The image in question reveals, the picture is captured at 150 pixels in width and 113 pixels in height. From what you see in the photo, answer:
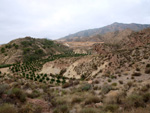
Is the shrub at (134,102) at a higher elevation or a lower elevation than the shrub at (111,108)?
higher

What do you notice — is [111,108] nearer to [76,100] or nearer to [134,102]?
[134,102]

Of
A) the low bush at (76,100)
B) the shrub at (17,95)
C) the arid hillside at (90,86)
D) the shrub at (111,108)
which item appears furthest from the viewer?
the low bush at (76,100)

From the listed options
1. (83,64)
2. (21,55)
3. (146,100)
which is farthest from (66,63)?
(21,55)

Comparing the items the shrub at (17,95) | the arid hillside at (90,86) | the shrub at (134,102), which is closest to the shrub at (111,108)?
the arid hillside at (90,86)

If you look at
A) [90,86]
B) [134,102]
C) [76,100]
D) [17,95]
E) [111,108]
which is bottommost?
[90,86]

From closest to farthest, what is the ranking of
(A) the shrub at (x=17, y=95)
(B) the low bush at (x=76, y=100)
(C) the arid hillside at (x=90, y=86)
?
1. (C) the arid hillside at (x=90, y=86)
2. (A) the shrub at (x=17, y=95)
3. (B) the low bush at (x=76, y=100)

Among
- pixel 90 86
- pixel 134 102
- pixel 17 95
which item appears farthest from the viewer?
pixel 90 86

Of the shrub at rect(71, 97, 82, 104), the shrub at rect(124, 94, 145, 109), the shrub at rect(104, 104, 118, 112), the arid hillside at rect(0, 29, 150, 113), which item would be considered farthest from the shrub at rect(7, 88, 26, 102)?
the shrub at rect(124, 94, 145, 109)

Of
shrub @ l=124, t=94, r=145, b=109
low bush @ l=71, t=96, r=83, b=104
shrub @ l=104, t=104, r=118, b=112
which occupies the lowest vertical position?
low bush @ l=71, t=96, r=83, b=104

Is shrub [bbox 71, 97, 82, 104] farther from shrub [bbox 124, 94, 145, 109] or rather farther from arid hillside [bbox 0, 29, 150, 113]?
shrub [bbox 124, 94, 145, 109]

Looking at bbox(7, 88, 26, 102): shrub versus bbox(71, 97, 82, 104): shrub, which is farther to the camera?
bbox(71, 97, 82, 104): shrub

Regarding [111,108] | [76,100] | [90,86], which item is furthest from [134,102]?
[90,86]

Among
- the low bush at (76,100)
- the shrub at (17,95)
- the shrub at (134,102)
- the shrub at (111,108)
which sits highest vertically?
the shrub at (17,95)

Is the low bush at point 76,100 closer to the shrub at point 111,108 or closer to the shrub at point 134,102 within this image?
the shrub at point 111,108
